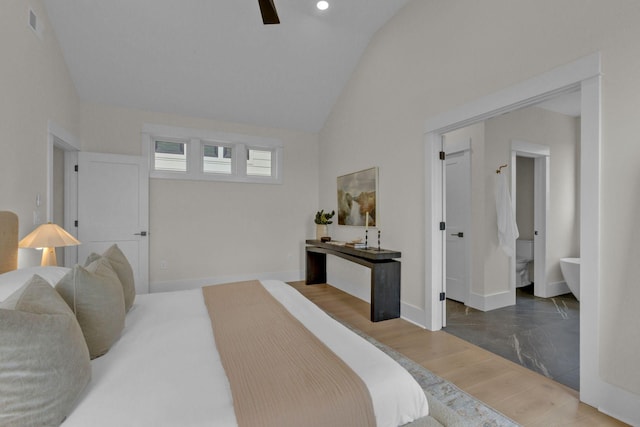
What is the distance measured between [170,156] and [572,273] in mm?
5895

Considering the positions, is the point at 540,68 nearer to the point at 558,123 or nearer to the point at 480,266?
the point at 480,266

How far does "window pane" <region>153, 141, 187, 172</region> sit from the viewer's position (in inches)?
177

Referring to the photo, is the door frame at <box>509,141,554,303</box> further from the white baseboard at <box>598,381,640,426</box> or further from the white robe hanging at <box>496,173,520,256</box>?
the white baseboard at <box>598,381,640,426</box>

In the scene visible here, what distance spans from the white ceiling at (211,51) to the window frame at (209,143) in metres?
0.31

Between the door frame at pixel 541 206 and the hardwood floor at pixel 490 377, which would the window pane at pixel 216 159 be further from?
the door frame at pixel 541 206

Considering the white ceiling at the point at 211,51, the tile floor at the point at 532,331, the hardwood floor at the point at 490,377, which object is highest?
the white ceiling at the point at 211,51

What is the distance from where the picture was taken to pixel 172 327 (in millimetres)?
1633

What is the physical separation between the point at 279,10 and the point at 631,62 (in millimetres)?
3234

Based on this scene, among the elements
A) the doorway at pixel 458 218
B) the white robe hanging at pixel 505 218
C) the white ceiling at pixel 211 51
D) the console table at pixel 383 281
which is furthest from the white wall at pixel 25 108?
the white robe hanging at pixel 505 218

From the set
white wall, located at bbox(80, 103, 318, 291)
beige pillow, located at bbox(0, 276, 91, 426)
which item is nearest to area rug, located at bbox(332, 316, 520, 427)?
beige pillow, located at bbox(0, 276, 91, 426)

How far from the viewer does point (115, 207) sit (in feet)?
13.1

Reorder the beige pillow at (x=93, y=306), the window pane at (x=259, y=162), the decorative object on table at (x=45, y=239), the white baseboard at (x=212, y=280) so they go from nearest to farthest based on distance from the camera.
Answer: the beige pillow at (x=93, y=306) → the decorative object on table at (x=45, y=239) → the white baseboard at (x=212, y=280) → the window pane at (x=259, y=162)

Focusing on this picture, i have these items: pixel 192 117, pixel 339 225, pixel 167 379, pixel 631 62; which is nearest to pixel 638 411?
pixel 631 62

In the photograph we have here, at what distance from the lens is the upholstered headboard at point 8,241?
2.09 m
